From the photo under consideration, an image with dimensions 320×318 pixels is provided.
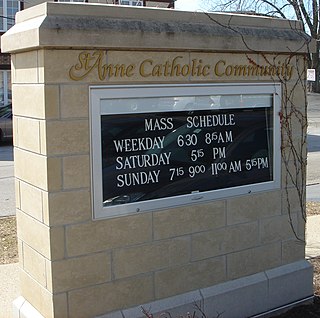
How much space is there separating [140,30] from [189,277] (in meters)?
1.86

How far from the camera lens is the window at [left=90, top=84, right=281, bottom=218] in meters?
4.01

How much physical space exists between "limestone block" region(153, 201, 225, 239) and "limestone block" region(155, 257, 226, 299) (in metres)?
0.27

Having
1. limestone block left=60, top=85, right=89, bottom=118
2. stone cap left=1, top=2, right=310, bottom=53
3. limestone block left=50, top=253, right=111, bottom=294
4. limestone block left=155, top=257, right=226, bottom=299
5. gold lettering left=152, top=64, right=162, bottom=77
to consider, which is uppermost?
stone cap left=1, top=2, right=310, bottom=53

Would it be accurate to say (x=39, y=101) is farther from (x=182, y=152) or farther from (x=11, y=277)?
(x=11, y=277)

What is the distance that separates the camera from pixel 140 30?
403 cm

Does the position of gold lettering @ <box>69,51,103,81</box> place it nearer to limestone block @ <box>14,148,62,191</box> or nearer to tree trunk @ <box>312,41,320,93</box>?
limestone block @ <box>14,148,62,191</box>

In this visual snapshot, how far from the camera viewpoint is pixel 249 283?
4840 millimetres

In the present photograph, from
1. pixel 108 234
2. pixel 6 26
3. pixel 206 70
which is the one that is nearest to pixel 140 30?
pixel 206 70

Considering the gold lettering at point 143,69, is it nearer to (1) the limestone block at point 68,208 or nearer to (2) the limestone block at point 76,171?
(2) the limestone block at point 76,171

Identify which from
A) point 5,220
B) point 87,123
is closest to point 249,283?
point 87,123

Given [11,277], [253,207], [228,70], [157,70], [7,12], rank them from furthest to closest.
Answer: [7,12], [11,277], [253,207], [228,70], [157,70]

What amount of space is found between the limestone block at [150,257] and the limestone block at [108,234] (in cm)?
7

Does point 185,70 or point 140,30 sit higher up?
point 140,30

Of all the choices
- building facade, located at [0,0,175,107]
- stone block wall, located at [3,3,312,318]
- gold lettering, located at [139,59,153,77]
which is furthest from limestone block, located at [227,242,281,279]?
building facade, located at [0,0,175,107]
